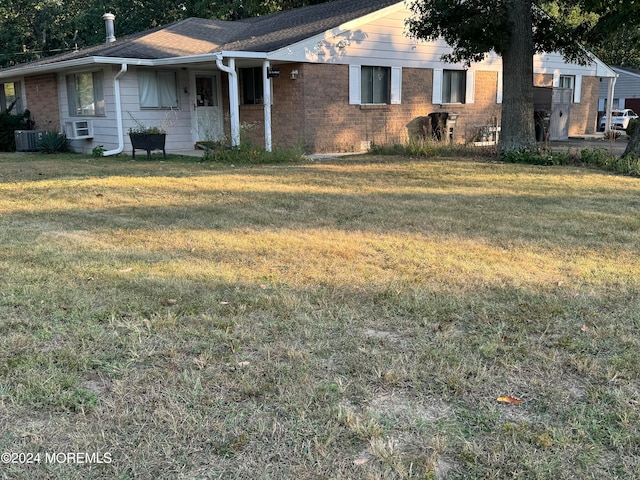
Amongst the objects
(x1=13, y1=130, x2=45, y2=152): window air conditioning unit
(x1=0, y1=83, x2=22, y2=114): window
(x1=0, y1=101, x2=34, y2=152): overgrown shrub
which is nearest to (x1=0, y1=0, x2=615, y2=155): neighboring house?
(x1=0, y1=101, x2=34, y2=152): overgrown shrub

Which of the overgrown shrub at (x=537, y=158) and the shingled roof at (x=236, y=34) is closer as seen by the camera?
the overgrown shrub at (x=537, y=158)

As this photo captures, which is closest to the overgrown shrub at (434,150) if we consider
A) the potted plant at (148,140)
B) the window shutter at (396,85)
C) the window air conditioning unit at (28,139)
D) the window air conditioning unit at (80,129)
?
the window shutter at (396,85)

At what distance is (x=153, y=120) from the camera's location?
15375 mm

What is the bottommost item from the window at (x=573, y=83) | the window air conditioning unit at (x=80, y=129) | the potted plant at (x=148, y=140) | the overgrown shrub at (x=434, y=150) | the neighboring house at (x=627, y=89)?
the overgrown shrub at (x=434, y=150)

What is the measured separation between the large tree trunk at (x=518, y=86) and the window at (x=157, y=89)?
339 inches

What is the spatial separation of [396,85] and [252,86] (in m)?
3.99

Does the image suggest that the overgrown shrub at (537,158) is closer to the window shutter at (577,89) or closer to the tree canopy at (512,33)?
the tree canopy at (512,33)

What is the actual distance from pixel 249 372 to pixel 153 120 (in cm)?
1371

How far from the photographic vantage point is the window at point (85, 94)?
605 inches

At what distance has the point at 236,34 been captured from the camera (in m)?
18.2

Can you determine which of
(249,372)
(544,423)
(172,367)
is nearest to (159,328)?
(172,367)

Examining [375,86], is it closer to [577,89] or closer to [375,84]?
[375,84]

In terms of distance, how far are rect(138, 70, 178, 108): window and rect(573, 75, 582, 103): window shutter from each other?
584 inches

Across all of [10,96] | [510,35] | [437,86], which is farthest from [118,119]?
[510,35]
